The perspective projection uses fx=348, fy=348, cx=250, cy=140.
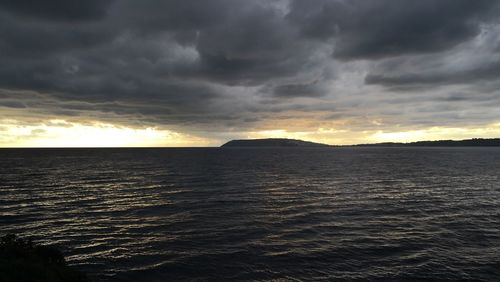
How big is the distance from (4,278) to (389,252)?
25573mm

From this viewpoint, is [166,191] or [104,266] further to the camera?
[166,191]

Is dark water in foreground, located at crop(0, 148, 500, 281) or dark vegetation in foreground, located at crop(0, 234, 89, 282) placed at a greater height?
dark vegetation in foreground, located at crop(0, 234, 89, 282)

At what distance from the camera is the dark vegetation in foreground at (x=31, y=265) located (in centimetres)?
1762

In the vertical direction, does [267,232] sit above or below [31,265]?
below

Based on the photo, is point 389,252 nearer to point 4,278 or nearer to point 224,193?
point 4,278

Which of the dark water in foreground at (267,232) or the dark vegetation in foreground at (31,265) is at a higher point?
the dark vegetation in foreground at (31,265)

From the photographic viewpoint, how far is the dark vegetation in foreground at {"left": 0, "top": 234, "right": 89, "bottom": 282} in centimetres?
1762

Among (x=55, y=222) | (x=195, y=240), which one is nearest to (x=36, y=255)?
(x=195, y=240)

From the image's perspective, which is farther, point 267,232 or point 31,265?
point 267,232

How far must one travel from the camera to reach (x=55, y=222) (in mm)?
38500

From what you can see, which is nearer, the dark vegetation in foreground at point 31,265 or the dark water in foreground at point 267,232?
the dark vegetation in foreground at point 31,265

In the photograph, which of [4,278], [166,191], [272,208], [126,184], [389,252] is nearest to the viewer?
[4,278]

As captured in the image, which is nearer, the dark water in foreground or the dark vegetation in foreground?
the dark vegetation in foreground

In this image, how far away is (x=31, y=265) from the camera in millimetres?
18812
